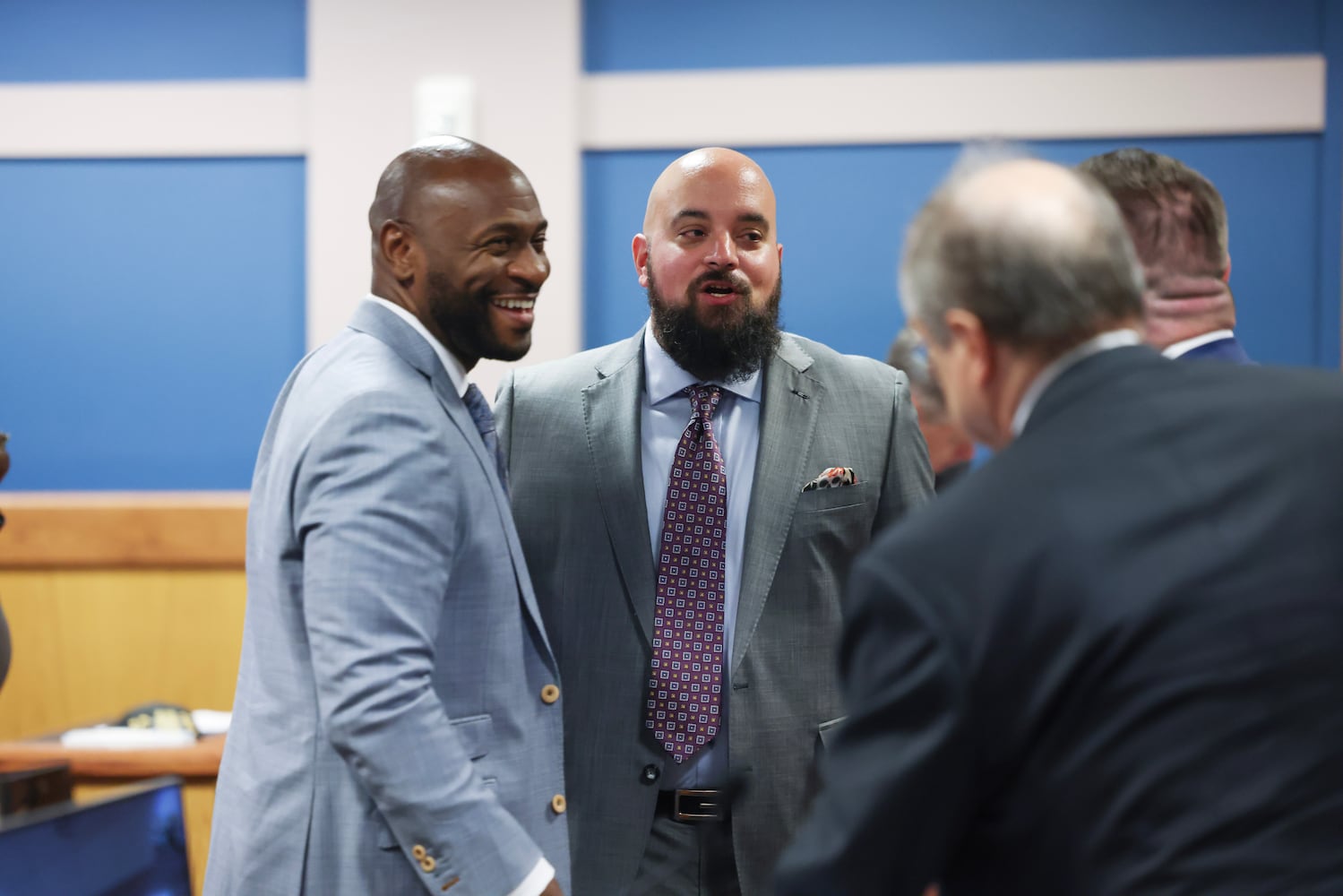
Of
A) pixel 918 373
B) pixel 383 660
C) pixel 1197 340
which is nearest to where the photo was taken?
pixel 383 660

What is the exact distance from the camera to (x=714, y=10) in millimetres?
4035

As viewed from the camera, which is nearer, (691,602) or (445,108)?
(691,602)

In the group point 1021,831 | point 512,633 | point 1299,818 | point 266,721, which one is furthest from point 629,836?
point 1299,818

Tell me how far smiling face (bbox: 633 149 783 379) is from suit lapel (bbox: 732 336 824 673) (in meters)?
0.06

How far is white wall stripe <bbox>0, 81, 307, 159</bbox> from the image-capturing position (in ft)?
13.4

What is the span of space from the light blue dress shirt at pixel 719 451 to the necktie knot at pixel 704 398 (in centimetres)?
1

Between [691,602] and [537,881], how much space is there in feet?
1.94

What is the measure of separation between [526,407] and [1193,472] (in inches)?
52.3

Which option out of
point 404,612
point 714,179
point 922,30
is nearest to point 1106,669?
point 404,612

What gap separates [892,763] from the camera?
3.09 feet

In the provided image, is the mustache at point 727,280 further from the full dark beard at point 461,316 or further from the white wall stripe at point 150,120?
the white wall stripe at point 150,120

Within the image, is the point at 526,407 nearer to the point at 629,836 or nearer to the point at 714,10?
the point at 629,836

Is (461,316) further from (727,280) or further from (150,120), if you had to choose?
(150,120)

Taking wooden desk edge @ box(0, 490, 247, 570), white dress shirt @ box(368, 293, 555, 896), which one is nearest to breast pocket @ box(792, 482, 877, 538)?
white dress shirt @ box(368, 293, 555, 896)
